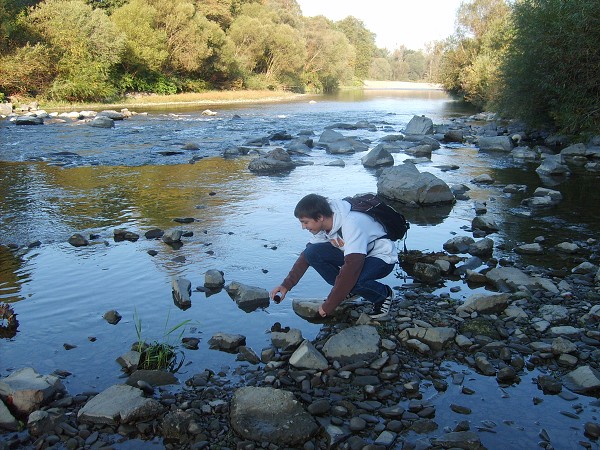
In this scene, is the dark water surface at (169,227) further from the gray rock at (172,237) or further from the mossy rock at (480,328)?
the mossy rock at (480,328)

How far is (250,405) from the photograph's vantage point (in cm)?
419

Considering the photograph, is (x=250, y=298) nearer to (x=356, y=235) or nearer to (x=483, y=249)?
(x=356, y=235)

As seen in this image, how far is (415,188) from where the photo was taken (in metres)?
11.8

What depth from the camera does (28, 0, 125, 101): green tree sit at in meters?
40.4

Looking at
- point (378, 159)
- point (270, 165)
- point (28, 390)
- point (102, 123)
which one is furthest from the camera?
point (102, 123)

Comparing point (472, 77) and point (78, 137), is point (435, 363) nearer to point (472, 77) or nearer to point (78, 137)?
point (78, 137)

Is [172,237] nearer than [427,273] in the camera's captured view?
No

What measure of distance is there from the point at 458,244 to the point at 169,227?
4790 millimetres

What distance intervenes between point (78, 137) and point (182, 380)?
20287 mm

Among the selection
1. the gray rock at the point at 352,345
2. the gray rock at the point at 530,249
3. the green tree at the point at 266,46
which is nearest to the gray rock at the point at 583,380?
the gray rock at the point at 352,345

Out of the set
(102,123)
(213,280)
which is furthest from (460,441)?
(102,123)

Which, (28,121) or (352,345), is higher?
(352,345)

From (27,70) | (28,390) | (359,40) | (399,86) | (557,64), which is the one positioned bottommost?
(399,86)

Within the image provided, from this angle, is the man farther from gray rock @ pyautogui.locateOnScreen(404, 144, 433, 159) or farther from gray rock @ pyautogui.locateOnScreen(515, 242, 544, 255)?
gray rock @ pyautogui.locateOnScreen(404, 144, 433, 159)
